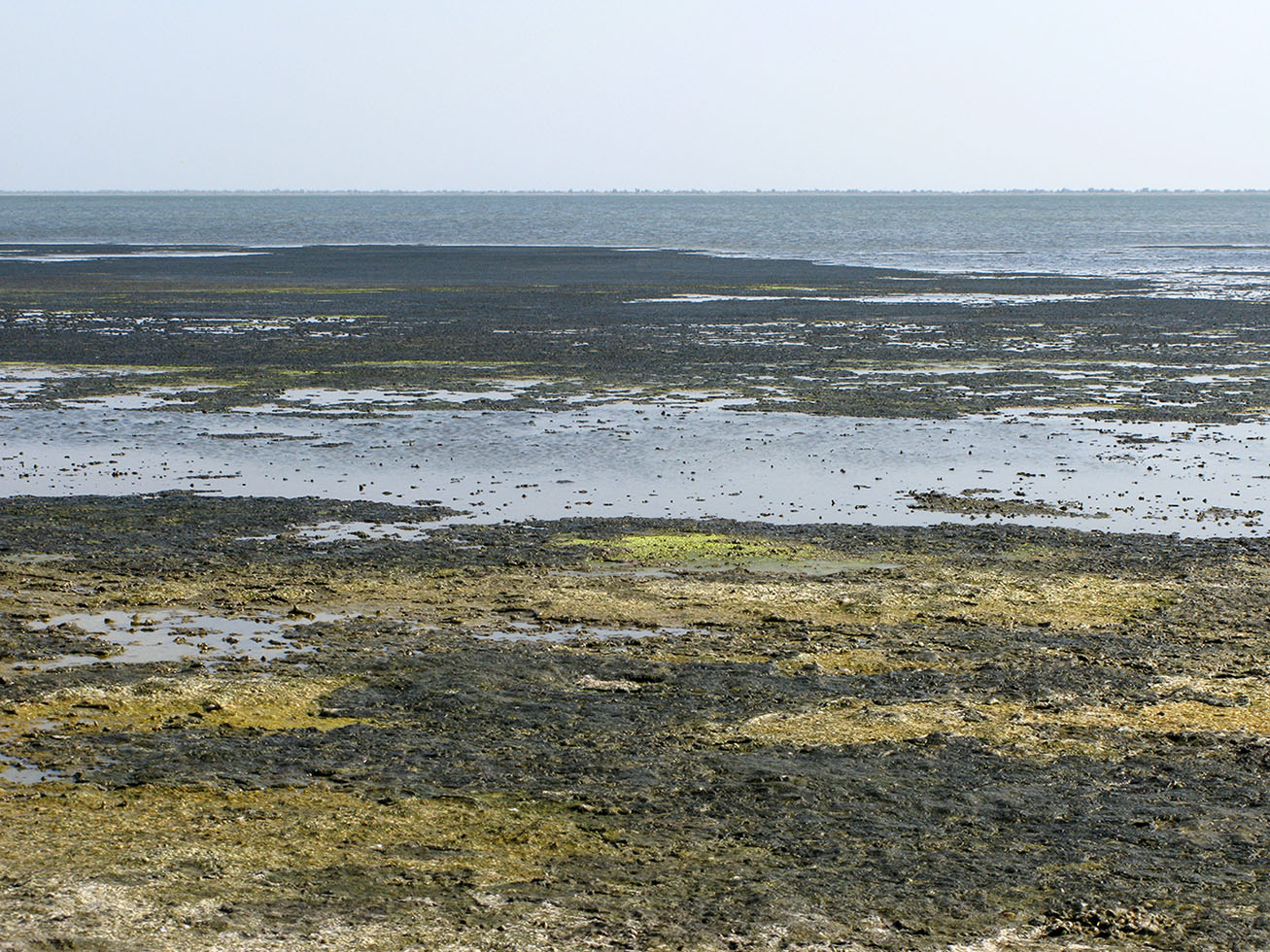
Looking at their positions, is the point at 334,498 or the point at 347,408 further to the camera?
the point at 347,408

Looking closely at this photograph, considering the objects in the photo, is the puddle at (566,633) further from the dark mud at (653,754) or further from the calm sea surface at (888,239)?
the calm sea surface at (888,239)

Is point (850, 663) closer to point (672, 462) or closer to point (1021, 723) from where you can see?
point (1021, 723)

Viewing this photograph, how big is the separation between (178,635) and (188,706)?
1.96 metres

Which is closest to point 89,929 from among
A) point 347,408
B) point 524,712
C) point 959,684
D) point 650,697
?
point 524,712

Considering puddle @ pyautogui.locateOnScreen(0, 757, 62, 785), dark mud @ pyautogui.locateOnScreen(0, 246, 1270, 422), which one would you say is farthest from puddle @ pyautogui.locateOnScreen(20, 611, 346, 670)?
dark mud @ pyautogui.locateOnScreen(0, 246, 1270, 422)

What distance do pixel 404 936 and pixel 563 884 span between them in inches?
35.2

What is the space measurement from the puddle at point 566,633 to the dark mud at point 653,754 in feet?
0.55

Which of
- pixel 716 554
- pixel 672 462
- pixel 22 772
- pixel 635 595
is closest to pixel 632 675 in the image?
pixel 635 595

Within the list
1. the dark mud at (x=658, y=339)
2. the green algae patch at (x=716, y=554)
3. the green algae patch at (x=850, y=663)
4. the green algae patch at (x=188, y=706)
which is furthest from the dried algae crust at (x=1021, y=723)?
the dark mud at (x=658, y=339)

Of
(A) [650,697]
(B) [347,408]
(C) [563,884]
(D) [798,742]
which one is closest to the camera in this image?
(C) [563,884]

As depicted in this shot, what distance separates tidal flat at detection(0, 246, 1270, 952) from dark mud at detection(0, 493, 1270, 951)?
0.04 metres

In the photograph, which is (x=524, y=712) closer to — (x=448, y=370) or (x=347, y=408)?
(x=347, y=408)

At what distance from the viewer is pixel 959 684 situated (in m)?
11.1

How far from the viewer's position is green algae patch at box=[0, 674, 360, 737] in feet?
33.1
